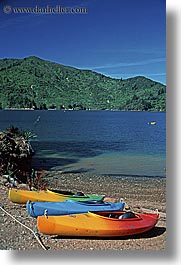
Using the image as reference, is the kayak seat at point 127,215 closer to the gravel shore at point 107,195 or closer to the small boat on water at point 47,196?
the gravel shore at point 107,195

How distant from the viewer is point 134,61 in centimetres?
387

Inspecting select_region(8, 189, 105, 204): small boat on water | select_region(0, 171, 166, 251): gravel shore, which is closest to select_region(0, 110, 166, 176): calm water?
select_region(0, 171, 166, 251): gravel shore

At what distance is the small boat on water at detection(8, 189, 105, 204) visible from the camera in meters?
3.79

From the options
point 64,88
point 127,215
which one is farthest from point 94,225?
point 64,88

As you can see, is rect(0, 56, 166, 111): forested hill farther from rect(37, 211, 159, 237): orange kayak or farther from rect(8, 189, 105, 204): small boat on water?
rect(37, 211, 159, 237): orange kayak

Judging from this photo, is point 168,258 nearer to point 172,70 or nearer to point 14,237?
point 14,237

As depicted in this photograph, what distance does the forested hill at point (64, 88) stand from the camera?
3.86m

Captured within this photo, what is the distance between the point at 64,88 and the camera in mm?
3955

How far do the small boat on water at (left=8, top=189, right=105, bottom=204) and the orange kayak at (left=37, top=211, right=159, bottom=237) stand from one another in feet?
0.65

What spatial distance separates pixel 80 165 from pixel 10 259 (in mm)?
872

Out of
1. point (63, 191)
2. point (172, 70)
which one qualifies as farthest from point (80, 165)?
point (172, 70)

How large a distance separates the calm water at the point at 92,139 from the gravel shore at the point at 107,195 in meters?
0.08

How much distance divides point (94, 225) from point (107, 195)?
0.38m

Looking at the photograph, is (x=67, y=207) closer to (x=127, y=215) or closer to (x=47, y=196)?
(x=47, y=196)
